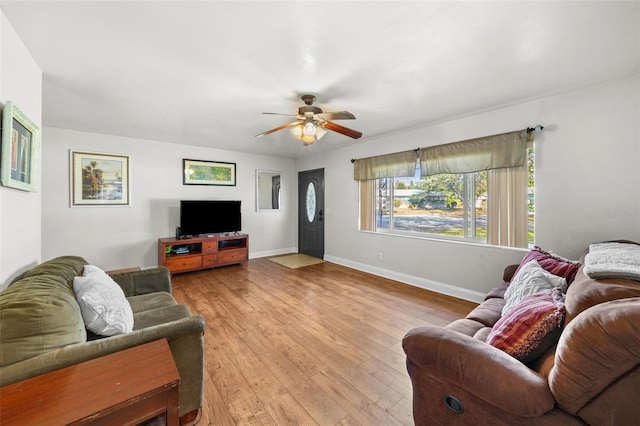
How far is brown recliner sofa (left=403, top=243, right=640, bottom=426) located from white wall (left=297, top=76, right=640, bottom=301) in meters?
1.94

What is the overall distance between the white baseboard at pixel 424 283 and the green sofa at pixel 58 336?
3.14 metres

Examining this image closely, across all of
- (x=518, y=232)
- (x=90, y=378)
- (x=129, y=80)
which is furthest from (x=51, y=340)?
(x=518, y=232)

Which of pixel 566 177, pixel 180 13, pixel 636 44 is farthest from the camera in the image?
pixel 566 177

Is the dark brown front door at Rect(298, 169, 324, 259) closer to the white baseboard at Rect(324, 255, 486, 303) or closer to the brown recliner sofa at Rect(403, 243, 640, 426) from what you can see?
the white baseboard at Rect(324, 255, 486, 303)

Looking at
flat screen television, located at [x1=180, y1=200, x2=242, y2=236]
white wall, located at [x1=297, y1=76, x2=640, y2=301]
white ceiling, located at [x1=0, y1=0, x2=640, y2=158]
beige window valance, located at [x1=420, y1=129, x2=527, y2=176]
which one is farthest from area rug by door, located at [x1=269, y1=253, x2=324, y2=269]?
white ceiling, located at [x1=0, y1=0, x2=640, y2=158]

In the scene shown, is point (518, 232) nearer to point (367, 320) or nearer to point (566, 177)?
point (566, 177)

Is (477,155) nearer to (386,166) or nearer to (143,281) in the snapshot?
(386,166)

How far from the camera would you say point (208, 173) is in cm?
503

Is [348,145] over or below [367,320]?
over

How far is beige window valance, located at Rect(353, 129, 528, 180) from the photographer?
2838mm

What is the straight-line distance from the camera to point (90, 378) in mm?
923

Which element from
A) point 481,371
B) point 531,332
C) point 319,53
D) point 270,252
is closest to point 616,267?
point 531,332

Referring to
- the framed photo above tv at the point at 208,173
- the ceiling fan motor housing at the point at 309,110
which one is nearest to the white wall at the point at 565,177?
the ceiling fan motor housing at the point at 309,110

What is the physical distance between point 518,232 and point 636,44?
1.79 m
